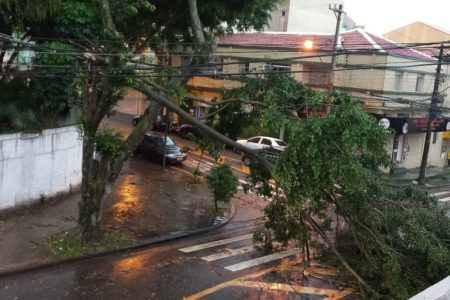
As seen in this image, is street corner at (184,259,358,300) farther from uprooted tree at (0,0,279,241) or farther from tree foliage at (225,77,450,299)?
uprooted tree at (0,0,279,241)

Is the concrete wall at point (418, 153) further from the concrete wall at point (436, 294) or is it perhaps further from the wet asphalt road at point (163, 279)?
the concrete wall at point (436, 294)

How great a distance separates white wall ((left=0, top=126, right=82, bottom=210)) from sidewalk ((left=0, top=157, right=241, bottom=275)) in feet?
1.84

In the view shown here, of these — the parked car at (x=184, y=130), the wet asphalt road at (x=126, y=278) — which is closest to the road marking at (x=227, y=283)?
the wet asphalt road at (x=126, y=278)

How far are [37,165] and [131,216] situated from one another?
3.73 meters

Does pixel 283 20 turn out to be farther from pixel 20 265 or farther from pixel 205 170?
pixel 20 265

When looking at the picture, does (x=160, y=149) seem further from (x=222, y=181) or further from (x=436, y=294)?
(x=436, y=294)

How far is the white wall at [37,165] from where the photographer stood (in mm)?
15953

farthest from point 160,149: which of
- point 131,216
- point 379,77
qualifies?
point 379,77

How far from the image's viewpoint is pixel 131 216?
17.7 m

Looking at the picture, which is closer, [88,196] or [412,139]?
[88,196]

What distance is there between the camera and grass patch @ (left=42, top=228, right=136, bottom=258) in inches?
537

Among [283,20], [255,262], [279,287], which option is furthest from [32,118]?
[283,20]

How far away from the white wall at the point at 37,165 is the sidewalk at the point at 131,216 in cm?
56

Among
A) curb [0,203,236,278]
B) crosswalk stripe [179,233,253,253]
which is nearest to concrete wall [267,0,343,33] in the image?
A: curb [0,203,236,278]
